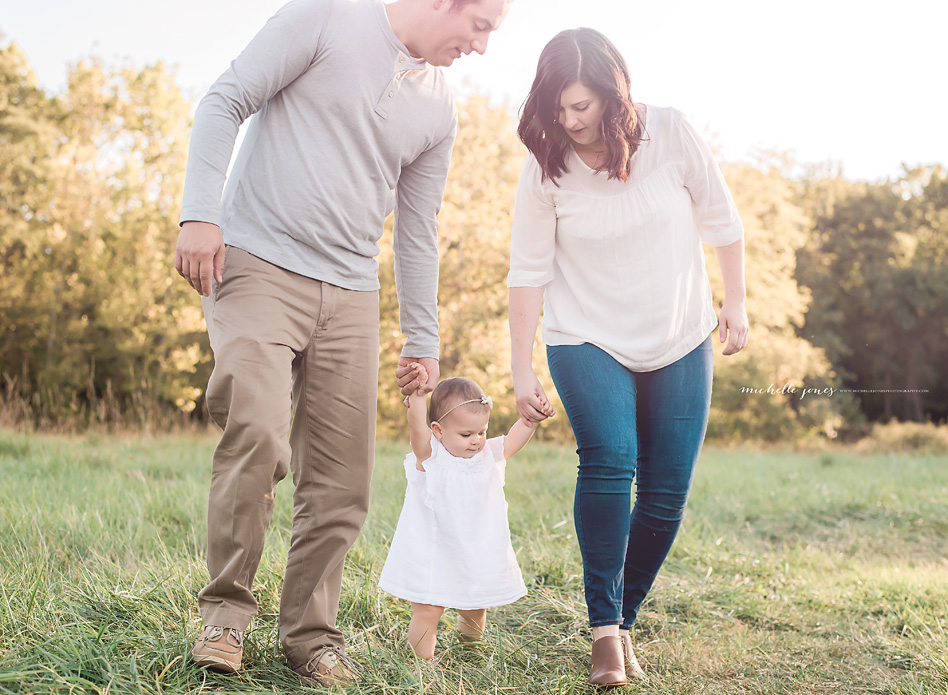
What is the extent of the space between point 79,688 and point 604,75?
2.12m

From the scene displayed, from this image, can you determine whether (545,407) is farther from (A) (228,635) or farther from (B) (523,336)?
(A) (228,635)

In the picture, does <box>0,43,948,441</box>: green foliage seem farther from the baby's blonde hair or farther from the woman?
the woman

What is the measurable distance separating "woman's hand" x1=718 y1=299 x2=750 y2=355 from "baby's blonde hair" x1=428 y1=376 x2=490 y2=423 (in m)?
0.85

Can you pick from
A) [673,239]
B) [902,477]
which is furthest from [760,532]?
[673,239]

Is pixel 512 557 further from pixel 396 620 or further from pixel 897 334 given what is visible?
pixel 897 334

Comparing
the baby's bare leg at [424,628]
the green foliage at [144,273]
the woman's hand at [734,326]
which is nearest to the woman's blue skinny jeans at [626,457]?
the woman's hand at [734,326]

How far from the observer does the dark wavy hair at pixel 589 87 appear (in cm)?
252

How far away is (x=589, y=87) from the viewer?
2.51 metres

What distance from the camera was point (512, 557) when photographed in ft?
8.86

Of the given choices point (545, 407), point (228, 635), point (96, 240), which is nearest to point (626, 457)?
point (545, 407)

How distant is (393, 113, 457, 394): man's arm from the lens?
270cm

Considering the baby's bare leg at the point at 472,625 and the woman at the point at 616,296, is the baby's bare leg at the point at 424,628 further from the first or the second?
the woman at the point at 616,296

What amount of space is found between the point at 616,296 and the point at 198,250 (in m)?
1.28

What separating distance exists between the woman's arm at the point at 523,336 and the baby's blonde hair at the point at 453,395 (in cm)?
13
